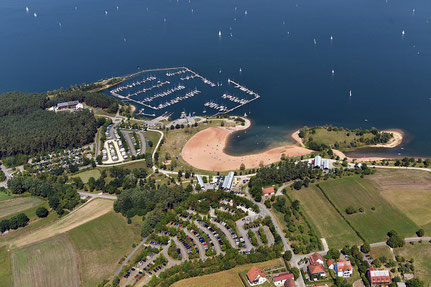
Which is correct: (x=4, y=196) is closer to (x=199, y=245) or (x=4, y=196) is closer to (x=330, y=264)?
(x=199, y=245)

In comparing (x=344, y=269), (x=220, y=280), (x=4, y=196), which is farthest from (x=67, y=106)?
(x=344, y=269)

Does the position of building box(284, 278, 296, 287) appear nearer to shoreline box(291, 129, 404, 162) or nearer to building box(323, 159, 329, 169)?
building box(323, 159, 329, 169)

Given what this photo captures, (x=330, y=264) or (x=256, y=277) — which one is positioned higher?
(x=256, y=277)

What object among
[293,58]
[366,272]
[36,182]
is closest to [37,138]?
[36,182]

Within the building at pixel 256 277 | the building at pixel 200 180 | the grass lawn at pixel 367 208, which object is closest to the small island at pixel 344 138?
the grass lawn at pixel 367 208

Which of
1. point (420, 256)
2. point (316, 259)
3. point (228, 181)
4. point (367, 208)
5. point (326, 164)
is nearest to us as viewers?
point (316, 259)

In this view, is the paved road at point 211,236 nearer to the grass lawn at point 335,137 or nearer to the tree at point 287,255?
the tree at point 287,255

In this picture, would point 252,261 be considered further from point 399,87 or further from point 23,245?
point 399,87

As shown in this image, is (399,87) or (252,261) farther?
(399,87)
